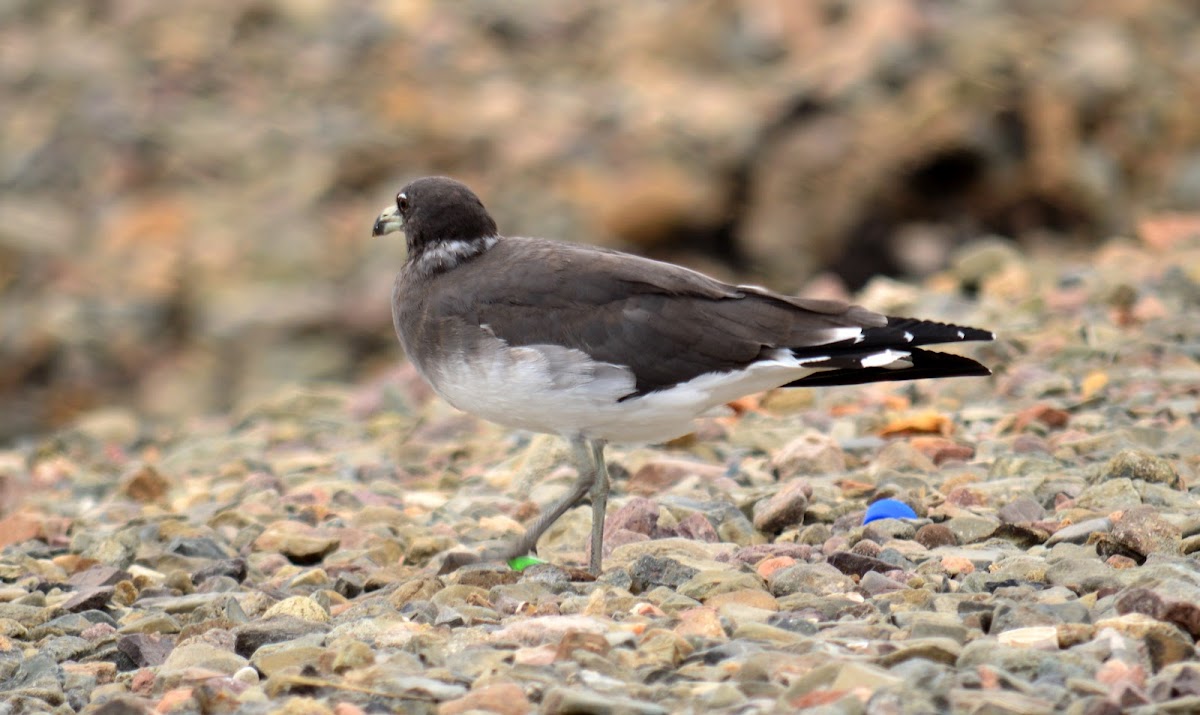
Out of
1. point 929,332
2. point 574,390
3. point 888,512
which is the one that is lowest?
point 888,512

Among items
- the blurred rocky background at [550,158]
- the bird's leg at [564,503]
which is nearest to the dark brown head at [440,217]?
the bird's leg at [564,503]

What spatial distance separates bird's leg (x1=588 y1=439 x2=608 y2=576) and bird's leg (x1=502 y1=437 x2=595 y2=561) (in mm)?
12

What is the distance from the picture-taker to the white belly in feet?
20.6

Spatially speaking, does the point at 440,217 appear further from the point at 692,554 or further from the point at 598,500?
the point at 692,554

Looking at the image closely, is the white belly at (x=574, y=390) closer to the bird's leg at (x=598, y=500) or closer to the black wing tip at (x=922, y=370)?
the bird's leg at (x=598, y=500)

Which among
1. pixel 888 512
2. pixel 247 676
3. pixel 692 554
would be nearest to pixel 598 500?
pixel 692 554

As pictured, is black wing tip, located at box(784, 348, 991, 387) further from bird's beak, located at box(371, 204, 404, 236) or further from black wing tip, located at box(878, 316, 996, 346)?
bird's beak, located at box(371, 204, 404, 236)

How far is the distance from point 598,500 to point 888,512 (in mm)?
1214

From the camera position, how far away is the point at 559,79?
19938 mm

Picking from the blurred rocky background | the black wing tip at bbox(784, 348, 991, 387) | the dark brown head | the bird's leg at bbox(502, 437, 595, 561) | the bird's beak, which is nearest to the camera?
the black wing tip at bbox(784, 348, 991, 387)

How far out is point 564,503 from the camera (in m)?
6.72

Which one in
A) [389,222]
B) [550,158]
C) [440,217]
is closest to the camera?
[440,217]

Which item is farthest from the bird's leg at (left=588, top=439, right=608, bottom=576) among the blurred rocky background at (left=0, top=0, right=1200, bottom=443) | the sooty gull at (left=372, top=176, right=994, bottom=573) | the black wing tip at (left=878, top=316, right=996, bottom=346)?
the blurred rocky background at (left=0, top=0, right=1200, bottom=443)

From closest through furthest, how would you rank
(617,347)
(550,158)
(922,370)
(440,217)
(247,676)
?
(247,676) → (617,347) → (922,370) → (440,217) → (550,158)
